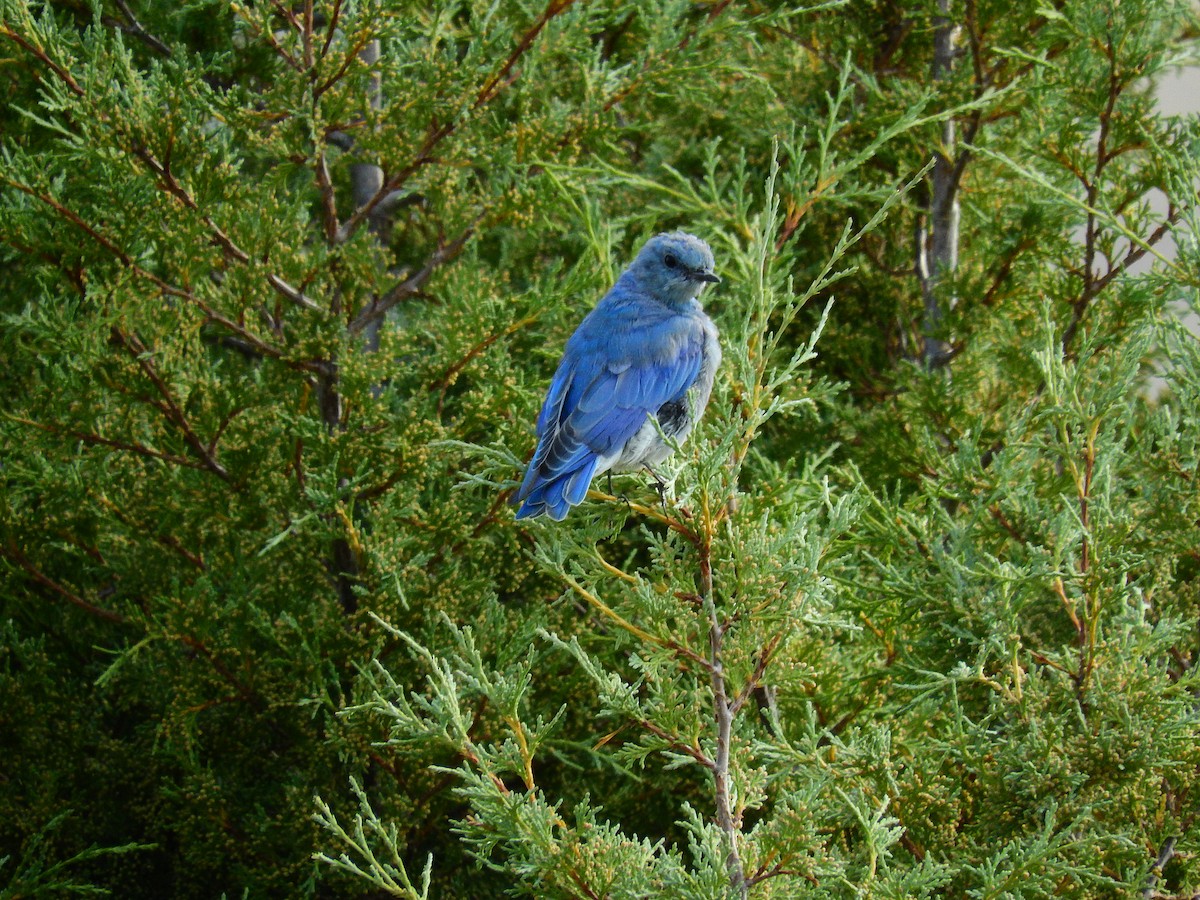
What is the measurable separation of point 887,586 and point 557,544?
3.20 feet

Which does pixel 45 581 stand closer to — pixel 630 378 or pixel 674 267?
pixel 630 378

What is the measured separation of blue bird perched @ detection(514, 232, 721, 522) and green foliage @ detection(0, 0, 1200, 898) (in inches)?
6.0

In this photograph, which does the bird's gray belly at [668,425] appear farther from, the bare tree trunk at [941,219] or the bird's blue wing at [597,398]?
the bare tree trunk at [941,219]

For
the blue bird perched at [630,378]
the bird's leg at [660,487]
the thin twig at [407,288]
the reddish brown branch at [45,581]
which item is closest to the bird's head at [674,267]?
the blue bird perched at [630,378]

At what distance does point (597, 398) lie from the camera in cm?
352

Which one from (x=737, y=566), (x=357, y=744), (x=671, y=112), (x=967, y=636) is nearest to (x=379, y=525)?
(x=357, y=744)

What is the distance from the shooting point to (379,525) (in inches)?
149

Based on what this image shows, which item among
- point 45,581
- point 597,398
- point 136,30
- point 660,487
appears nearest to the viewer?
point 660,487

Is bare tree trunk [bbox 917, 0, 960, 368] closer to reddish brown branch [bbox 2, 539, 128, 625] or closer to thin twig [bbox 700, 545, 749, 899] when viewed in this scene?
thin twig [bbox 700, 545, 749, 899]

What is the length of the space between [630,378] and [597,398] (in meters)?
0.16

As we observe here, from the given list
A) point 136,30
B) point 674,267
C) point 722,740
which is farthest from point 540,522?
point 136,30

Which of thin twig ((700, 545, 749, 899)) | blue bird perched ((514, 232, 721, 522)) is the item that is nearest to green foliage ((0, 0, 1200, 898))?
thin twig ((700, 545, 749, 899))

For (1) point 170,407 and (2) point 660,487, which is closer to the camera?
(2) point 660,487

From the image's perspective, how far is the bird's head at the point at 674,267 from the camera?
392 cm
